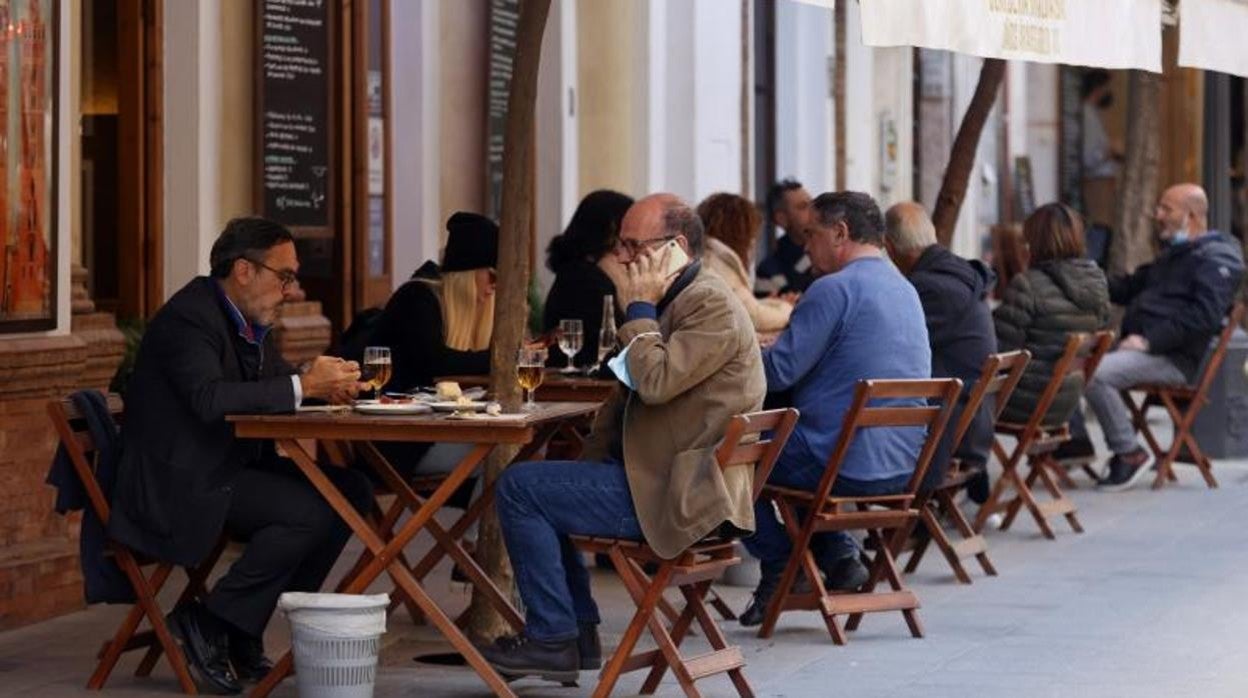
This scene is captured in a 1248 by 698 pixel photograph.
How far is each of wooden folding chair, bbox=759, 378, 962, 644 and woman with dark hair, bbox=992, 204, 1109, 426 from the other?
126 inches

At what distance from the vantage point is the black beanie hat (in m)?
10.1

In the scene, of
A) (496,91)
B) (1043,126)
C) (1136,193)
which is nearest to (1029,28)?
(496,91)

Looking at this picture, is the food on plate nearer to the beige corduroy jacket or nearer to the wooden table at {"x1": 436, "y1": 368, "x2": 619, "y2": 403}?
the beige corduroy jacket

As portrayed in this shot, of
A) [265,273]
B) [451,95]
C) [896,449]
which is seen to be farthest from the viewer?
[451,95]

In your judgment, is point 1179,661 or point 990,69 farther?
point 990,69

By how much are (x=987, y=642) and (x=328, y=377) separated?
2.71 metres

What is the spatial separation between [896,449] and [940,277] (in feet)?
6.49

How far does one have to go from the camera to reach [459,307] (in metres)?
10.2

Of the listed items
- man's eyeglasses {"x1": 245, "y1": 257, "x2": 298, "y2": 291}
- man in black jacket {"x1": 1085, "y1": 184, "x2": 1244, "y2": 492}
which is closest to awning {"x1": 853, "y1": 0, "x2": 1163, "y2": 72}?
man's eyeglasses {"x1": 245, "y1": 257, "x2": 298, "y2": 291}

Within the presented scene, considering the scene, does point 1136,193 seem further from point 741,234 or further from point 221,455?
point 221,455

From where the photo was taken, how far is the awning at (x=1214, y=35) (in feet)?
38.5

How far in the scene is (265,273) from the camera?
8430mm

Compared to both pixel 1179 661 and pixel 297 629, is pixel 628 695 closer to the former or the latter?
pixel 297 629

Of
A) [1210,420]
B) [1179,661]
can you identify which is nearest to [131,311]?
[1179,661]
